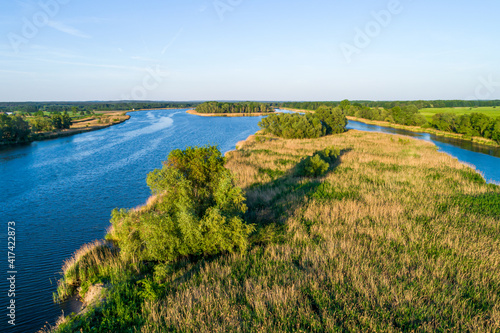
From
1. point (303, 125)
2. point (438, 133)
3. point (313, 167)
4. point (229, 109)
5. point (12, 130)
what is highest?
point (229, 109)

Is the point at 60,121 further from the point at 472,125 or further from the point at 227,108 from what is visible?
the point at 227,108

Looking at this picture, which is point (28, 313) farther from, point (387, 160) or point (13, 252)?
point (387, 160)

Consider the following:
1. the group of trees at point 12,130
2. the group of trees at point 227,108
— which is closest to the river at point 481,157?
the group of trees at point 12,130

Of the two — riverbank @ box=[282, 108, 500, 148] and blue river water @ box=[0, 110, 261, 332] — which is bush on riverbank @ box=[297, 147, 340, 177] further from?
riverbank @ box=[282, 108, 500, 148]

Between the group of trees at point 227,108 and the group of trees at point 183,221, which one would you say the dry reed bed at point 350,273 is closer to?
the group of trees at point 183,221

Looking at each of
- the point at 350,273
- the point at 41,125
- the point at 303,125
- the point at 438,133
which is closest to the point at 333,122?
the point at 303,125

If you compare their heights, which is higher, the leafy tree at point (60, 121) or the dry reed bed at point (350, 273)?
the leafy tree at point (60, 121)

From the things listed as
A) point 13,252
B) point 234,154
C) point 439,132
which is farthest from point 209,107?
point 13,252
